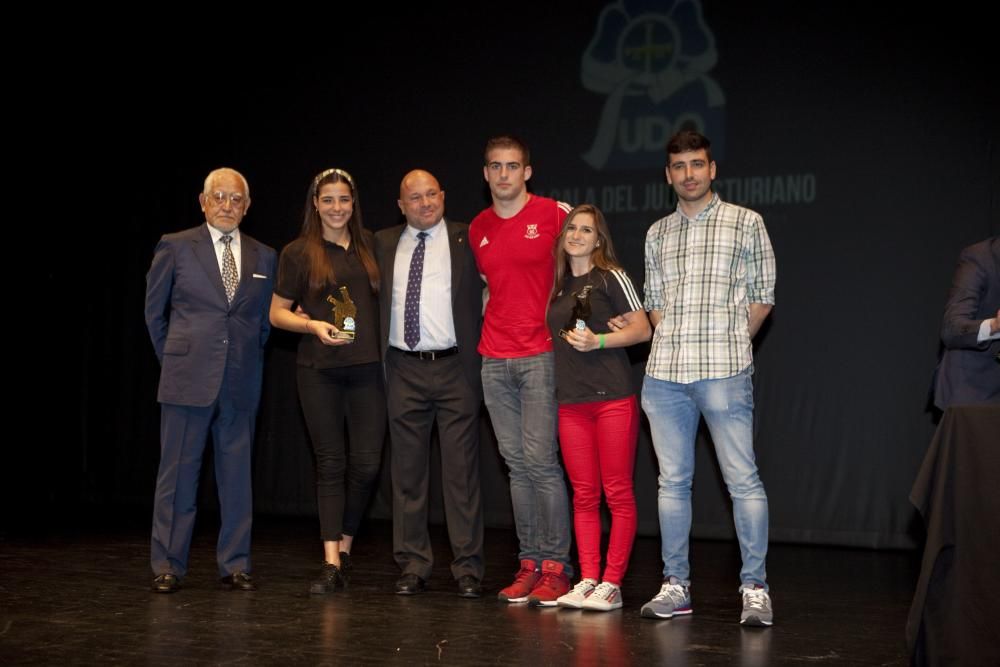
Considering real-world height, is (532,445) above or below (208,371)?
below

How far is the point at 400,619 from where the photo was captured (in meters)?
3.46

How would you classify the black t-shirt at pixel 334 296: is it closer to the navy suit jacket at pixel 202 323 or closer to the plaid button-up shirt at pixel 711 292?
the navy suit jacket at pixel 202 323

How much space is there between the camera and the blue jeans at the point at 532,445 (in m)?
3.75

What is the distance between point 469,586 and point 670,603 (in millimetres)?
761

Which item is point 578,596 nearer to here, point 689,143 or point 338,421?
point 338,421

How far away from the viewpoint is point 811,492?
5.63 metres

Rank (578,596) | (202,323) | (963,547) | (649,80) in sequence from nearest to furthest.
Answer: (963,547)
(578,596)
(202,323)
(649,80)

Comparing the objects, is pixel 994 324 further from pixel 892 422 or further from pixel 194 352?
pixel 194 352

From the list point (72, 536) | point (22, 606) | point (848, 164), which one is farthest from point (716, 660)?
point (72, 536)

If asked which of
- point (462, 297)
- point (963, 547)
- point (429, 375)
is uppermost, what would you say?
point (462, 297)

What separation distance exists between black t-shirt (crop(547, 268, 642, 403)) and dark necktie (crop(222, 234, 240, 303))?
50.2 inches

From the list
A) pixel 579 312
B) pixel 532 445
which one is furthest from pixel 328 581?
pixel 579 312

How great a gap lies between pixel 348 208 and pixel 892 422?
3.14m

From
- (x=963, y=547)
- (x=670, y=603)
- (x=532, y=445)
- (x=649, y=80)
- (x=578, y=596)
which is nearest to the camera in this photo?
(x=963, y=547)
